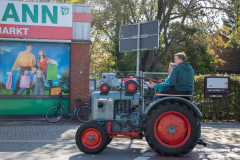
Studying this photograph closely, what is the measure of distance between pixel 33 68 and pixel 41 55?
2.03 ft

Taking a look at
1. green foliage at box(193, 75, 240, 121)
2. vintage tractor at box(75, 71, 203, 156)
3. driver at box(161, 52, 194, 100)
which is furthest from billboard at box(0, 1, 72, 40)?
driver at box(161, 52, 194, 100)

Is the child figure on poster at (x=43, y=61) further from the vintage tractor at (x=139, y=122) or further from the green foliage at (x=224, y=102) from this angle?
the green foliage at (x=224, y=102)

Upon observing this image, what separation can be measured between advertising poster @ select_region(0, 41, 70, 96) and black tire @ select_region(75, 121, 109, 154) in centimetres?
610

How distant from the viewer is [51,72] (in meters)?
11.8

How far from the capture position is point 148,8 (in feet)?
61.5

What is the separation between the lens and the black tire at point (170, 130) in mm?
5668

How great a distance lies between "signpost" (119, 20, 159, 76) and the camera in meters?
9.01

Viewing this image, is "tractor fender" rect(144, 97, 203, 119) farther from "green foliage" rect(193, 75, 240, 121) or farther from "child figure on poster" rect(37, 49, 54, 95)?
"child figure on poster" rect(37, 49, 54, 95)

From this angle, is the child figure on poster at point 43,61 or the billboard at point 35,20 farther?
the child figure on poster at point 43,61

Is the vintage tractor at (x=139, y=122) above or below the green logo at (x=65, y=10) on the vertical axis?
below

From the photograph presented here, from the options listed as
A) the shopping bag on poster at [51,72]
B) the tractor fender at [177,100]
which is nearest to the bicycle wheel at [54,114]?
the shopping bag on poster at [51,72]

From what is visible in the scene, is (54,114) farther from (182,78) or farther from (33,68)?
(182,78)

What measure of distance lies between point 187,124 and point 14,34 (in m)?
8.28

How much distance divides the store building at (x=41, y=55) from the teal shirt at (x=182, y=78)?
639cm
